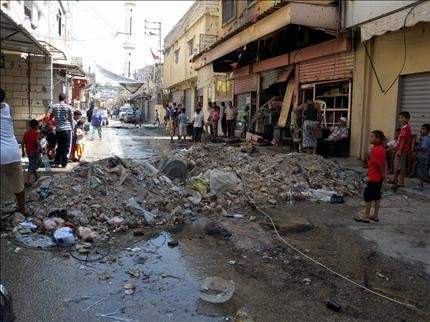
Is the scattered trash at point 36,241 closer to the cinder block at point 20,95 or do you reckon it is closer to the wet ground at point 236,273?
the wet ground at point 236,273

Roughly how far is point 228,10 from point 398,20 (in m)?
16.1

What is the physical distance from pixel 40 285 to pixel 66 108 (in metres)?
7.86

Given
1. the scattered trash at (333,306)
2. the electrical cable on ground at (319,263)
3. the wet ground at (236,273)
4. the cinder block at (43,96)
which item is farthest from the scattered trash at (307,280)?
the cinder block at (43,96)

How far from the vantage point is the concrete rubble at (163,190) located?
695 cm

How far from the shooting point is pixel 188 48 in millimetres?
36781

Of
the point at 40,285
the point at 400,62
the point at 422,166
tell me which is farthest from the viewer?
the point at 400,62

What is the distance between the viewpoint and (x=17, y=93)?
19.6 m

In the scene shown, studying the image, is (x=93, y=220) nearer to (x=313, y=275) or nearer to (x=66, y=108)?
(x=313, y=275)

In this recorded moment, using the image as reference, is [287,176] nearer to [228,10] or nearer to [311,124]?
[311,124]

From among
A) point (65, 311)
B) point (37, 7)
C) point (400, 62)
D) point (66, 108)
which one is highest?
point (37, 7)

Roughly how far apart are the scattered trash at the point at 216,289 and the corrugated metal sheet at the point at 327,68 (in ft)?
34.5

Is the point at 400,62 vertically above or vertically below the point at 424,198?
above

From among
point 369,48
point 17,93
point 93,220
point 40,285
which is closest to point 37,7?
point 17,93

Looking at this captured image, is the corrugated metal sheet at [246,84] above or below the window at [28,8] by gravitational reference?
below
